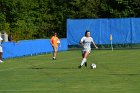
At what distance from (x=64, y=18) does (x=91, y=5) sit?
13.7 ft

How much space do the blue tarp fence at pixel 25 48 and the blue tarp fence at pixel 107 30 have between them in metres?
9.83

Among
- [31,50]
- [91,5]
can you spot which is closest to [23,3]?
[31,50]

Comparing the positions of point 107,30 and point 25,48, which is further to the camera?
point 107,30

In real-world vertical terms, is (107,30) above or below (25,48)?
above

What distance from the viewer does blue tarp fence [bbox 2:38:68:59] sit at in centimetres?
4103

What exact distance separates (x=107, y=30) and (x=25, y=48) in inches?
665

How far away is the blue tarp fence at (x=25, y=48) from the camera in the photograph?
135 feet

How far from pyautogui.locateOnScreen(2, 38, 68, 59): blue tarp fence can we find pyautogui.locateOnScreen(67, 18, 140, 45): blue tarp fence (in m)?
9.83

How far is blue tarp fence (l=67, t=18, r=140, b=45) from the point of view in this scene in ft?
192

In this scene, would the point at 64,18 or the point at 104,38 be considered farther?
the point at 64,18

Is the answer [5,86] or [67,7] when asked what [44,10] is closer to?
[67,7]

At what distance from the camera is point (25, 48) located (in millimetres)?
44531

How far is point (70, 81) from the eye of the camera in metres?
20.0

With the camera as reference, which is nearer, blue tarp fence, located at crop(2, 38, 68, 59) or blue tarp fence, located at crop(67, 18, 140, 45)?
blue tarp fence, located at crop(2, 38, 68, 59)
